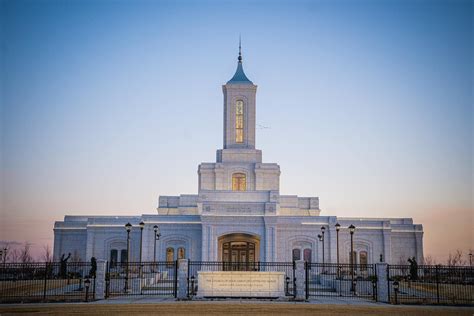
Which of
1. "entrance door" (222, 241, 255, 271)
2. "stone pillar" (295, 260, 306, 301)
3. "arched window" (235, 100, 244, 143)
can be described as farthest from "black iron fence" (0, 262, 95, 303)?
"arched window" (235, 100, 244, 143)

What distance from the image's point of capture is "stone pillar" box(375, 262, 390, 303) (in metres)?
29.5

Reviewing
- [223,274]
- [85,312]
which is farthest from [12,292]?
[223,274]

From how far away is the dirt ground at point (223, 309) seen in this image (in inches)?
1009

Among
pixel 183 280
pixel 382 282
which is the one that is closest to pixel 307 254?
pixel 382 282

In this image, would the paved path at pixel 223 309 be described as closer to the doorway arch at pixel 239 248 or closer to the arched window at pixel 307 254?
the arched window at pixel 307 254

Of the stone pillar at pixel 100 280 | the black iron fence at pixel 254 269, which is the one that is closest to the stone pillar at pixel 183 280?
the black iron fence at pixel 254 269

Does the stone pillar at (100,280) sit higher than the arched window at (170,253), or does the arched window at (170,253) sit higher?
the arched window at (170,253)

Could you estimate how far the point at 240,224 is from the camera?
53.3 meters

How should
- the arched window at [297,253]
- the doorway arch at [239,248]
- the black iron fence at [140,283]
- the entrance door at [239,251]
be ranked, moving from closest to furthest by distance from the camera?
the black iron fence at [140,283], the arched window at [297,253], the doorway arch at [239,248], the entrance door at [239,251]

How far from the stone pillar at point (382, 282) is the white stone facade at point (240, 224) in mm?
23194

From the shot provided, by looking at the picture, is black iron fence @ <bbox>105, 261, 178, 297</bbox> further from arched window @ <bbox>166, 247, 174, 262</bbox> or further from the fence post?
arched window @ <bbox>166, 247, 174, 262</bbox>

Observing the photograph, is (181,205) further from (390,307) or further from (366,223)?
(390,307)

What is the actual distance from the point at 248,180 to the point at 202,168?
4.64 meters

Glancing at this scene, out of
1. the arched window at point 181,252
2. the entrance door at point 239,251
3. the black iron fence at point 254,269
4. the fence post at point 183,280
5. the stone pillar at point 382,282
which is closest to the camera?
the fence post at point 183,280
